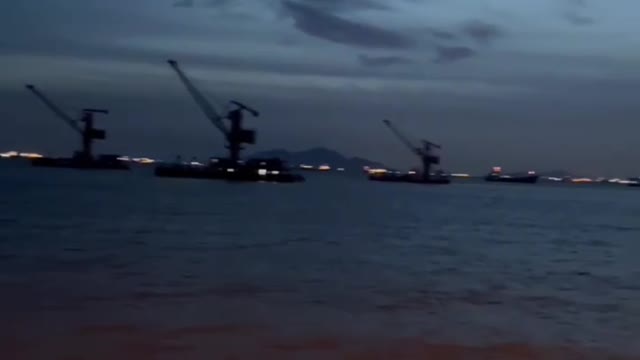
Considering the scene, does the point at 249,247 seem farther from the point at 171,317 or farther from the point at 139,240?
the point at 171,317

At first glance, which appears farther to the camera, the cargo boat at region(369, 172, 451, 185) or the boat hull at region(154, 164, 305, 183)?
the cargo boat at region(369, 172, 451, 185)

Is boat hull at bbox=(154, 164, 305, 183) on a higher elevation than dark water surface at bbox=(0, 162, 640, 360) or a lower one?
higher

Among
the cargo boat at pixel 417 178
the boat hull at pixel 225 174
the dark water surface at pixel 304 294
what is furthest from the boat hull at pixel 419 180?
the dark water surface at pixel 304 294

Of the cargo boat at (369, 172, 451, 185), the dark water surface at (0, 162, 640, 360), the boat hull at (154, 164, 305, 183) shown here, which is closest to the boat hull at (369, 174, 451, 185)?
the cargo boat at (369, 172, 451, 185)

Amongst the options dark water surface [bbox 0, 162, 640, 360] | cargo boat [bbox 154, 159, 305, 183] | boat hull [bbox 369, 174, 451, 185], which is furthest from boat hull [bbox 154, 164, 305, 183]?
dark water surface [bbox 0, 162, 640, 360]

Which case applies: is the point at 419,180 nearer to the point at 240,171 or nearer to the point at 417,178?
the point at 417,178

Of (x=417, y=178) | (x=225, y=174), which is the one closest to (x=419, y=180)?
(x=417, y=178)

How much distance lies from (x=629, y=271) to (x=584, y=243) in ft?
47.3

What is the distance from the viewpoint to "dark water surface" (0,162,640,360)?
1490 centimetres

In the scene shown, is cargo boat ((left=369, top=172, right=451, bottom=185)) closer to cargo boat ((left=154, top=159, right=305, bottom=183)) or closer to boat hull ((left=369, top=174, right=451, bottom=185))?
boat hull ((left=369, top=174, right=451, bottom=185))

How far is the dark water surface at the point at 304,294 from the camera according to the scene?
48.9ft

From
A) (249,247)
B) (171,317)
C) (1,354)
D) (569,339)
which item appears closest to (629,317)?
(569,339)

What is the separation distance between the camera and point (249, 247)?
35938 mm

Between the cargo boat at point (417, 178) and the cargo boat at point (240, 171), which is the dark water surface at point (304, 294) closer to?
the cargo boat at point (240, 171)
